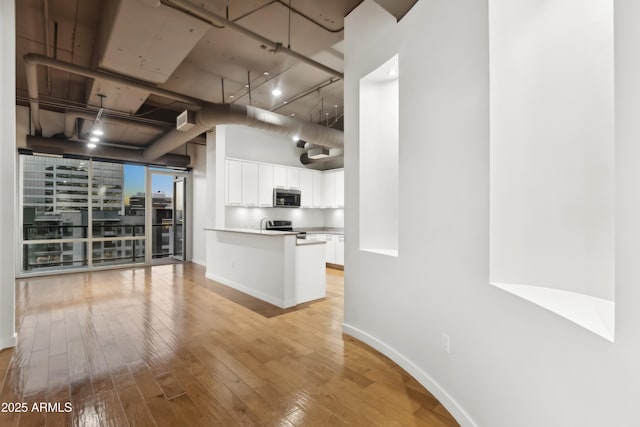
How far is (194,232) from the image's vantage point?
8.33m

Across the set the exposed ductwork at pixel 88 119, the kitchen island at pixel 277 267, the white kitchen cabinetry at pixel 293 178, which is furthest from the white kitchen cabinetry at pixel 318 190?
the exposed ductwork at pixel 88 119

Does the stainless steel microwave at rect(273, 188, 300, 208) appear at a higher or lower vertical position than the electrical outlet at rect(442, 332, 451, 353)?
higher

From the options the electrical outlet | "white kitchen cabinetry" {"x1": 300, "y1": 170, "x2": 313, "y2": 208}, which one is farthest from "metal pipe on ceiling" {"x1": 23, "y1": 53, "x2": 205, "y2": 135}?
the electrical outlet

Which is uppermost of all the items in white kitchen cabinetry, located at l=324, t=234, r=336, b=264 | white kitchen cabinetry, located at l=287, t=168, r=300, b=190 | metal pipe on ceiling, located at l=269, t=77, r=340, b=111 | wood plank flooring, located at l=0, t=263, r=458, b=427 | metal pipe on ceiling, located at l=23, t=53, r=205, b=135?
metal pipe on ceiling, located at l=269, t=77, r=340, b=111

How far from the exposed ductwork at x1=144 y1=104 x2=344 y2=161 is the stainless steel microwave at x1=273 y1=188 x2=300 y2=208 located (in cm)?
197

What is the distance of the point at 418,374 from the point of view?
235 centimetres

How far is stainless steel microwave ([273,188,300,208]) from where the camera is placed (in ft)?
23.6

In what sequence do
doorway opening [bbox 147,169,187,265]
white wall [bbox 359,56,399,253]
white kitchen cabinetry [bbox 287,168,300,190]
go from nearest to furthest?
white wall [bbox 359,56,399,253]
white kitchen cabinetry [bbox 287,168,300,190]
doorway opening [bbox 147,169,187,265]

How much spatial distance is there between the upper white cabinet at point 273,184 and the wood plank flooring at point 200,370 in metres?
2.96

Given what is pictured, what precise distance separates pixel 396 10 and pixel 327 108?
12.7ft

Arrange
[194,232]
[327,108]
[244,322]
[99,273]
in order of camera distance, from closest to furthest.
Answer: [244,322] < [327,108] < [99,273] < [194,232]

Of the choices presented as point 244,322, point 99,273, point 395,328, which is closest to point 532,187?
point 395,328

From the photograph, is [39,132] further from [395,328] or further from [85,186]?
[395,328]

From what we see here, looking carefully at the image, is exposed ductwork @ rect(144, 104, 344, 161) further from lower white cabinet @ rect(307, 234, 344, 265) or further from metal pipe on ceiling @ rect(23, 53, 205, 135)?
lower white cabinet @ rect(307, 234, 344, 265)
